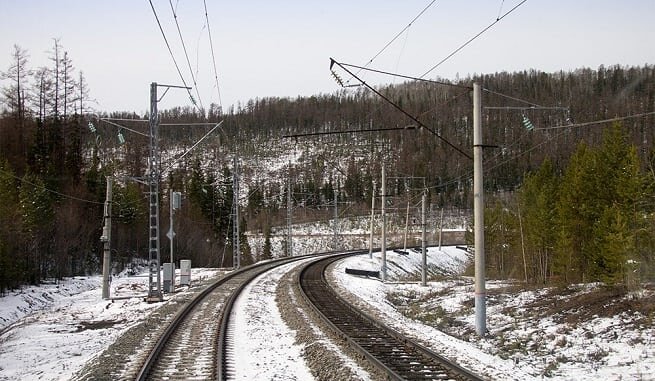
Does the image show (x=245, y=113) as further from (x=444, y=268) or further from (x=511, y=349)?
(x=511, y=349)

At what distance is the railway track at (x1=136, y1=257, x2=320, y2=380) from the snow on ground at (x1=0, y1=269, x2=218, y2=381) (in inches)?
61.7

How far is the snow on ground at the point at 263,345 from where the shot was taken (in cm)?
1072

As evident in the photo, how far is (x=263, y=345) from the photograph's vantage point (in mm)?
13430

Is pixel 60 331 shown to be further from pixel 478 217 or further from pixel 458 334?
pixel 478 217

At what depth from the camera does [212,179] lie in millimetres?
81625

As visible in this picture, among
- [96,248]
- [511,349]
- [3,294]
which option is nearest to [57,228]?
[96,248]

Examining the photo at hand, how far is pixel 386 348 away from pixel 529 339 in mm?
3997

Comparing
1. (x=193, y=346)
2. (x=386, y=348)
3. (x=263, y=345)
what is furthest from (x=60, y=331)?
(x=386, y=348)

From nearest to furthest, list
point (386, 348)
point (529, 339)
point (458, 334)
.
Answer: point (386, 348)
point (529, 339)
point (458, 334)

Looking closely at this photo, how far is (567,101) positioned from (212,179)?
56.6m

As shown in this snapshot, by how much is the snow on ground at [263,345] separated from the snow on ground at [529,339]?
10.5ft

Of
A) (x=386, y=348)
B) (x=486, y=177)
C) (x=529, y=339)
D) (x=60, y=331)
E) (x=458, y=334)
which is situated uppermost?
(x=486, y=177)

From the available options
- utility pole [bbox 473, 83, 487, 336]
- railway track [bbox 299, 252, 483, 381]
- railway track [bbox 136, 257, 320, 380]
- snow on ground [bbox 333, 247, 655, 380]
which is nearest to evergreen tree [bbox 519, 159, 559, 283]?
snow on ground [bbox 333, 247, 655, 380]

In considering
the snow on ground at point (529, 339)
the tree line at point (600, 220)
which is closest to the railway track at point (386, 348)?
the snow on ground at point (529, 339)
